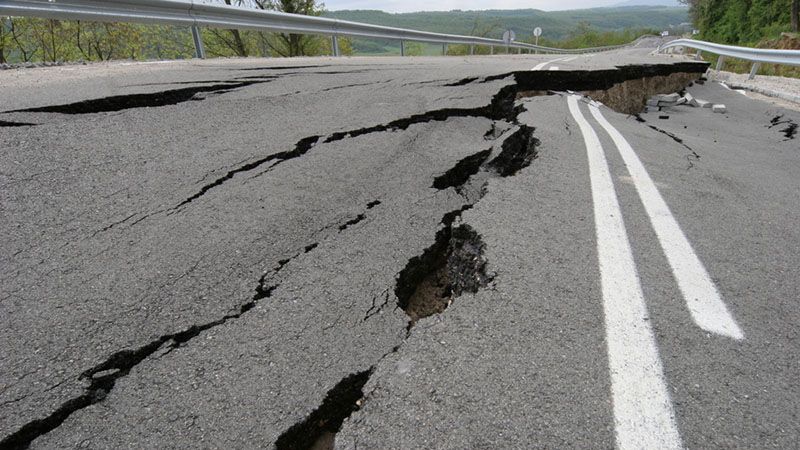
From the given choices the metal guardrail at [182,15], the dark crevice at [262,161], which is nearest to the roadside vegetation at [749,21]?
the metal guardrail at [182,15]

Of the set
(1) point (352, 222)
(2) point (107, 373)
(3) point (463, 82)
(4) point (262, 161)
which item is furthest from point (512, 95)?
(2) point (107, 373)

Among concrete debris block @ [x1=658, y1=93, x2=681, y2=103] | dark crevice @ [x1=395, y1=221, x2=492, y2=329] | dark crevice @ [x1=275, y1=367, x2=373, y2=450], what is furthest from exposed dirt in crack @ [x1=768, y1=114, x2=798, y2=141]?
dark crevice @ [x1=275, y1=367, x2=373, y2=450]

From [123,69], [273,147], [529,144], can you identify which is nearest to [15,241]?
[273,147]

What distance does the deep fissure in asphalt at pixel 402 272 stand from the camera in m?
1.46

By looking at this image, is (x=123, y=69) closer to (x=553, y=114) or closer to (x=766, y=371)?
(x=553, y=114)

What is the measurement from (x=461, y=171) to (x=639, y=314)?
194cm

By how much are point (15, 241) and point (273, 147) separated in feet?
5.87

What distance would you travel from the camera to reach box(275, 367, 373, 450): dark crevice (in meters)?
1.39

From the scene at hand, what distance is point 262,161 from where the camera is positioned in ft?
10.7

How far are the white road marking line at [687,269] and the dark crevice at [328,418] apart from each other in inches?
58.7

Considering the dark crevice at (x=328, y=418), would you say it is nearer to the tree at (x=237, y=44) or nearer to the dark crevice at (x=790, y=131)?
the dark crevice at (x=790, y=131)

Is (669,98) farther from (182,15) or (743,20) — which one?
(743,20)

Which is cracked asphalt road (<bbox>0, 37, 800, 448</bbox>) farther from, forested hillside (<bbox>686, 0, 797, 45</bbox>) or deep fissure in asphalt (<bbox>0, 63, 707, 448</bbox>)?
forested hillside (<bbox>686, 0, 797, 45</bbox>)

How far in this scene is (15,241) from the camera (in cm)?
218
